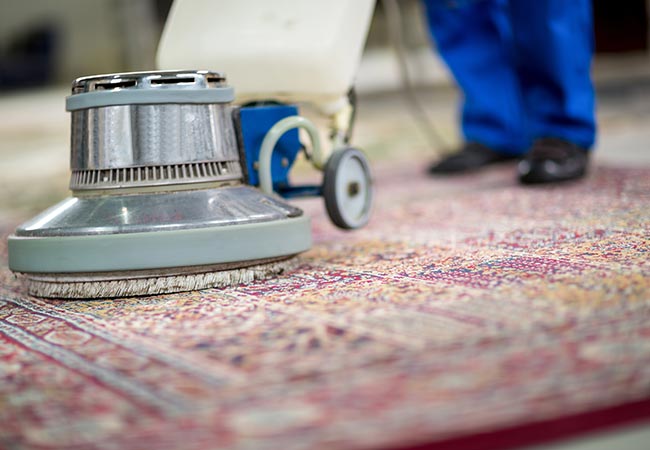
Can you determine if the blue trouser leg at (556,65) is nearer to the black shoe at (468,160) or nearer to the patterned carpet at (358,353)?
the black shoe at (468,160)

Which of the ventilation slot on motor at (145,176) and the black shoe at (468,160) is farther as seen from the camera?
the black shoe at (468,160)

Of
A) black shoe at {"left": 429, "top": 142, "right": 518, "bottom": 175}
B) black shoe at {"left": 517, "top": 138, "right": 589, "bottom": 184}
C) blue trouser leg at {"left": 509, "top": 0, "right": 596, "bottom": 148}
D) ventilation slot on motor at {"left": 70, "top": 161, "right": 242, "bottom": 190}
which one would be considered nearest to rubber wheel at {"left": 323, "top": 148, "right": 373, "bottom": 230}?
ventilation slot on motor at {"left": 70, "top": 161, "right": 242, "bottom": 190}

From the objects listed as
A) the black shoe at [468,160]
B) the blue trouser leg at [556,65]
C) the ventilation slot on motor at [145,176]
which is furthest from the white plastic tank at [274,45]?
the black shoe at [468,160]

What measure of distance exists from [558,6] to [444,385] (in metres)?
1.40

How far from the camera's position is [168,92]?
1.11 m

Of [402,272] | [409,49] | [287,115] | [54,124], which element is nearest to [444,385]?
[402,272]

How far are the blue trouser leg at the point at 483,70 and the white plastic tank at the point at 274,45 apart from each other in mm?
1020

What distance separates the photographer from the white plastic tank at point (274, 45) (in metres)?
1.30

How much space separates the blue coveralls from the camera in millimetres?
1905

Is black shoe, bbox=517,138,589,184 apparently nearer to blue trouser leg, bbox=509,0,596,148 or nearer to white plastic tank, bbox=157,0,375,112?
blue trouser leg, bbox=509,0,596,148

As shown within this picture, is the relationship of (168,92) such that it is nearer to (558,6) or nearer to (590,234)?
(590,234)

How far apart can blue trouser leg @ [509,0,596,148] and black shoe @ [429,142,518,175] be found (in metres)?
0.25

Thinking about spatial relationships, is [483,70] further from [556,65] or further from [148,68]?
[148,68]

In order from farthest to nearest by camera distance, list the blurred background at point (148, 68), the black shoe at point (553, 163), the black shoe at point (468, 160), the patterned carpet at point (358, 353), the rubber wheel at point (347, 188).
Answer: the blurred background at point (148, 68) → the black shoe at point (468, 160) → the black shoe at point (553, 163) → the rubber wheel at point (347, 188) → the patterned carpet at point (358, 353)
